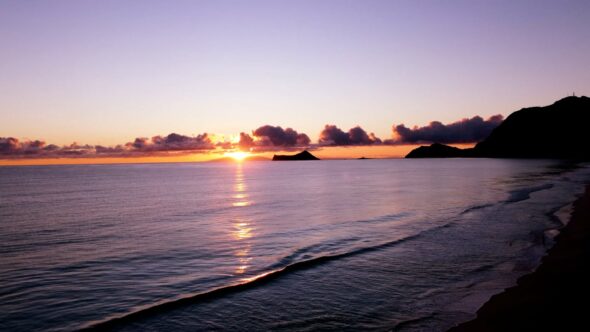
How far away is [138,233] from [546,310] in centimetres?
2623

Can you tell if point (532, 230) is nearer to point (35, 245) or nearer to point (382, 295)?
point (382, 295)

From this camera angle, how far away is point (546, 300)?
12.9 metres

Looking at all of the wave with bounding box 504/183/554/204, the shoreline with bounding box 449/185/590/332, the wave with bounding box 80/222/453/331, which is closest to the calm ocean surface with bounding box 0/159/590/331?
the wave with bounding box 80/222/453/331

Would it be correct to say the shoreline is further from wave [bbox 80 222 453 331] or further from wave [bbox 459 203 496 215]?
wave [bbox 459 203 496 215]

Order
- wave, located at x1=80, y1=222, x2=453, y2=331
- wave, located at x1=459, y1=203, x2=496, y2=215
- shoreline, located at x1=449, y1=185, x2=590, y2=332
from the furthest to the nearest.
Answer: wave, located at x1=459, y1=203, x2=496, y2=215 < wave, located at x1=80, y1=222, x2=453, y2=331 < shoreline, located at x1=449, y1=185, x2=590, y2=332

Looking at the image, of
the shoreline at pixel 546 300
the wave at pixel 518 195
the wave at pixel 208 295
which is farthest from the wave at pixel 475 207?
the wave at pixel 208 295

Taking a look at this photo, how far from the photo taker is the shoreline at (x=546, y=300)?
11055 mm

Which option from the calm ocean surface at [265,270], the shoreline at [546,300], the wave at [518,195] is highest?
the shoreline at [546,300]

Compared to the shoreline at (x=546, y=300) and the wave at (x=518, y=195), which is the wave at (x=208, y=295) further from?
the wave at (x=518, y=195)

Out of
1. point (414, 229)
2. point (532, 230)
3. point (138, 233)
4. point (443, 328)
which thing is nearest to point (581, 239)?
point (532, 230)

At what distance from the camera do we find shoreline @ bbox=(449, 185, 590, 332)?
11055 millimetres

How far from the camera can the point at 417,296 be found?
47.4ft

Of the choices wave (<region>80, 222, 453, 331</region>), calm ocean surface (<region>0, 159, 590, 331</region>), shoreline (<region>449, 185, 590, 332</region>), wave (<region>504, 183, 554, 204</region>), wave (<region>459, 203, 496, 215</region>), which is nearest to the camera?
shoreline (<region>449, 185, 590, 332</region>)

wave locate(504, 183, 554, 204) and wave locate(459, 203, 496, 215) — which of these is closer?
wave locate(459, 203, 496, 215)
